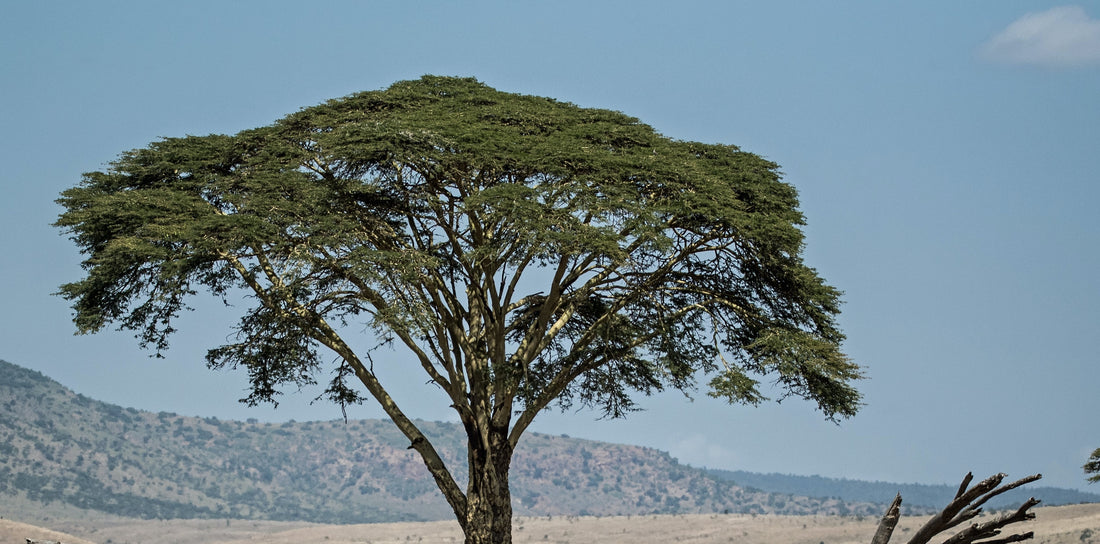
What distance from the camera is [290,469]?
6875 inches

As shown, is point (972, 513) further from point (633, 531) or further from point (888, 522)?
point (633, 531)

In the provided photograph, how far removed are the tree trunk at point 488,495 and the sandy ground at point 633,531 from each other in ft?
73.7

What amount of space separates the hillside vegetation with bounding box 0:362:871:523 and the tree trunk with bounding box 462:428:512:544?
113m

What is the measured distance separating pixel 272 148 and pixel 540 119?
545 centimetres

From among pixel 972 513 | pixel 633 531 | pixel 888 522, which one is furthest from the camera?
pixel 633 531

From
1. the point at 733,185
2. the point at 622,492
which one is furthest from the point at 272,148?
the point at 622,492

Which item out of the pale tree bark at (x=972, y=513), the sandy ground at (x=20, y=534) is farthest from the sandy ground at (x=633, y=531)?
the pale tree bark at (x=972, y=513)

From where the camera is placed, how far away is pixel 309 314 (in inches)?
979

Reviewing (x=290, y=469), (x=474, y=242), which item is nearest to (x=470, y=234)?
(x=474, y=242)

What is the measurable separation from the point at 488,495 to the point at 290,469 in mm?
155993

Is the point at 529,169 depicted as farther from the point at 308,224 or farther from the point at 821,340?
the point at 821,340

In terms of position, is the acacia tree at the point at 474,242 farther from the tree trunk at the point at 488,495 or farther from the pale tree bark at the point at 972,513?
the pale tree bark at the point at 972,513

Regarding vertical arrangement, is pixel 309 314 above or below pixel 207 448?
below

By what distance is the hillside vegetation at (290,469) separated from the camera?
139m
